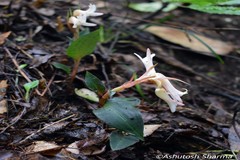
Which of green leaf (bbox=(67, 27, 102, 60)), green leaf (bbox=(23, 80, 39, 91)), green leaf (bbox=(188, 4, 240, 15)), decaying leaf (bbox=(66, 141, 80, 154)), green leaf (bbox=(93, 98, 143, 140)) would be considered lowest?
decaying leaf (bbox=(66, 141, 80, 154))

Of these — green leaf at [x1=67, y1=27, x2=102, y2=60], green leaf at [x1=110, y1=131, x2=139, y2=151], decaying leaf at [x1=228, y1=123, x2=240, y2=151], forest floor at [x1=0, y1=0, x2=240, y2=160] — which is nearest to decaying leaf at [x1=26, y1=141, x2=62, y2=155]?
forest floor at [x1=0, y1=0, x2=240, y2=160]

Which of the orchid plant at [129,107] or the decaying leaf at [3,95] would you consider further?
the decaying leaf at [3,95]

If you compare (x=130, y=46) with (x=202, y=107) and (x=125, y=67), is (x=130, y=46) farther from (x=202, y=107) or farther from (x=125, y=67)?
(x=202, y=107)

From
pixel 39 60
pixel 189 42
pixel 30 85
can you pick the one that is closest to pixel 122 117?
pixel 30 85

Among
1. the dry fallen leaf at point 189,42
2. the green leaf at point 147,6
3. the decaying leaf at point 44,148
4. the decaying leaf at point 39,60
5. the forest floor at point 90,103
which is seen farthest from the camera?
the green leaf at point 147,6

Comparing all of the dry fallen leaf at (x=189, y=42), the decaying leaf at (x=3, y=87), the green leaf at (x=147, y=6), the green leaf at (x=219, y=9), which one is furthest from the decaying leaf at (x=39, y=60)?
the green leaf at (x=147, y=6)

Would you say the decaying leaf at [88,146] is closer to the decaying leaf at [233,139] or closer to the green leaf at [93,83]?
the green leaf at [93,83]

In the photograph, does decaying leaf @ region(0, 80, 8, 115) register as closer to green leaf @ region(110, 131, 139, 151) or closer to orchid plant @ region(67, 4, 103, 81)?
orchid plant @ region(67, 4, 103, 81)
